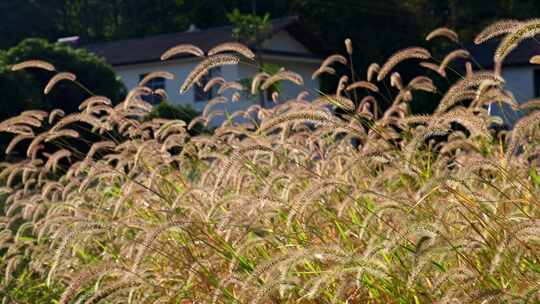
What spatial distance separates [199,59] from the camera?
31.4 meters

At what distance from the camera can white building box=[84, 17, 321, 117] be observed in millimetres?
31359

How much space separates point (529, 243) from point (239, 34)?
90.3 feet

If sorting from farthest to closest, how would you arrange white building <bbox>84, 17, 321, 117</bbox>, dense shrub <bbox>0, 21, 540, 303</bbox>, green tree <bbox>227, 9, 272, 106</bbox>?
white building <bbox>84, 17, 321, 117</bbox>, green tree <bbox>227, 9, 272, 106</bbox>, dense shrub <bbox>0, 21, 540, 303</bbox>

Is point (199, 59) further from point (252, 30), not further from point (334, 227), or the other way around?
point (334, 227)

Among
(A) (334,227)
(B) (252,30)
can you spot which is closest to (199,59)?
(B) (252,30)

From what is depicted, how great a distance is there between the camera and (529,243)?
3533mm

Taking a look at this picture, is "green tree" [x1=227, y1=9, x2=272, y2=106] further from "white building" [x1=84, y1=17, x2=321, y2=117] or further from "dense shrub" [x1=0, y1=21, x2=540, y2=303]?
"dense shrub" [x1=0, y1=21, x2=540, y2=303]

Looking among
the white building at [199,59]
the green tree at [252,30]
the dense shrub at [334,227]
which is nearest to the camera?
the dense shrub at [334,227]

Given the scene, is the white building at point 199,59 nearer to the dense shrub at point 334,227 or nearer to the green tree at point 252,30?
the green tree at point 252,30

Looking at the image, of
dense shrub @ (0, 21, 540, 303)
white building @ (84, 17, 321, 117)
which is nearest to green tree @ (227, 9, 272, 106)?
white building @ (84, 17, 321, 117)

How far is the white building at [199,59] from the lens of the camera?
103 ft

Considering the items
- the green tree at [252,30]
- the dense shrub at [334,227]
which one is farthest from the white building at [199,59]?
the dense shrub at [334,227]

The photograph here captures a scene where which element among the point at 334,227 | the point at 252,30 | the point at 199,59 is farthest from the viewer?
the point at 199,59

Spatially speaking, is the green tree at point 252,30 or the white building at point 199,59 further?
the white building at point 199,59
